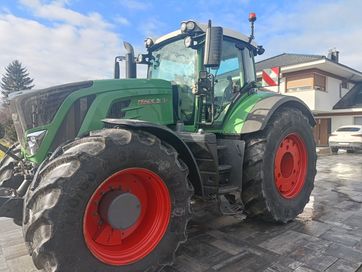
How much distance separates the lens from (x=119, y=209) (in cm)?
255

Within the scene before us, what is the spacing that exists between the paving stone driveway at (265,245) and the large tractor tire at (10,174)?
72cm

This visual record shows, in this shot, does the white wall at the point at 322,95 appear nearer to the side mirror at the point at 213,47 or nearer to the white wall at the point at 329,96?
the white wall at the point at 329,96

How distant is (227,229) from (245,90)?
191 centimetres

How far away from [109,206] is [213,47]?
185 cm

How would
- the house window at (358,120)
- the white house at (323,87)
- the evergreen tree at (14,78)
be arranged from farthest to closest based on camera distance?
the evergreen tree at (14,78)
the house window at (358,120)
the white house at (323,87)

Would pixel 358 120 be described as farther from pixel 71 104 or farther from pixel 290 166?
pixel 71 104

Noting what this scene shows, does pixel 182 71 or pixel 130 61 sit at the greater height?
pixel 130 61

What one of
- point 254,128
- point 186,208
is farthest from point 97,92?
point 254,128

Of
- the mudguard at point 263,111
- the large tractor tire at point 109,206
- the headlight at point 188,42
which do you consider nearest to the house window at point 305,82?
the mudguard at point 263,111

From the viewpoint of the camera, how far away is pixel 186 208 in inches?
111

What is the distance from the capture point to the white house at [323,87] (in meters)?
19.2

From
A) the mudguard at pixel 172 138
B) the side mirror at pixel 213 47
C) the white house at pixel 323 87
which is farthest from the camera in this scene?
the white house at pixel 323 87

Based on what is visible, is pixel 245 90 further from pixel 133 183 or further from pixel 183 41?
pixel 133 183

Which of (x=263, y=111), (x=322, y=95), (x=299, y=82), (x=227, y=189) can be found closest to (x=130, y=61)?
(x=263, y=111)
